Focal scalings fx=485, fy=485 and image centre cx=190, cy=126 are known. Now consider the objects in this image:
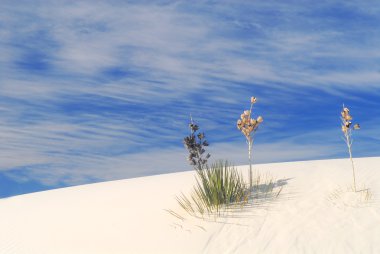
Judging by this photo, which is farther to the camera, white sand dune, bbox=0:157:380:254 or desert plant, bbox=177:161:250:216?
desert plant, bbox=177:161:250:216

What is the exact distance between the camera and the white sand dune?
840cm

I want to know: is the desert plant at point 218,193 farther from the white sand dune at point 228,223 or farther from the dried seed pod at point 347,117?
the dried seed pod at point 347,117

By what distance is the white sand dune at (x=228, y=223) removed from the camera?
840 centimetres

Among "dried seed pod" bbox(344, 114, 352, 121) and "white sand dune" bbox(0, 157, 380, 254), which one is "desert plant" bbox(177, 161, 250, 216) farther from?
"dried seed pod" bbox(344, 114, 352, 121)

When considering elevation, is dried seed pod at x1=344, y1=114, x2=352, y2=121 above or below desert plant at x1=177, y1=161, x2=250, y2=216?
above

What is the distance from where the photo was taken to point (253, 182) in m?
11.0

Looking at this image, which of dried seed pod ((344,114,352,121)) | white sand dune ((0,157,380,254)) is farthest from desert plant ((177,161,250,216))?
dried seed pod ((344,114,352,121))

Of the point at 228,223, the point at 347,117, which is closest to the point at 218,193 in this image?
the point at 228,223

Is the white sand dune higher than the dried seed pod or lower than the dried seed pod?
lower

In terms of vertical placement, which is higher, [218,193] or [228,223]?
[218,193]

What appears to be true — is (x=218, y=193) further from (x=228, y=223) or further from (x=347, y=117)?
(x=347, y=117)

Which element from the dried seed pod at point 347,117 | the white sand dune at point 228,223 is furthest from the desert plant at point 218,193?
the dried seed pod at point 347,117

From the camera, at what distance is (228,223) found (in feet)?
30.0

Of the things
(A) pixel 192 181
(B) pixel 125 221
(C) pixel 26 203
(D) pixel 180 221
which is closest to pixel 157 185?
(A) pixel 192 181
